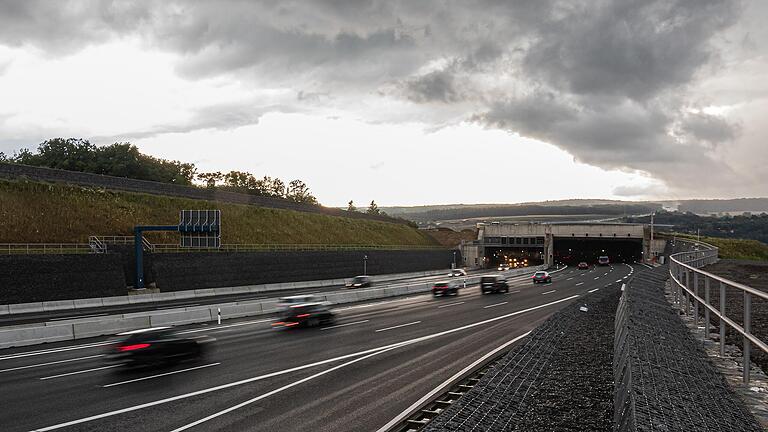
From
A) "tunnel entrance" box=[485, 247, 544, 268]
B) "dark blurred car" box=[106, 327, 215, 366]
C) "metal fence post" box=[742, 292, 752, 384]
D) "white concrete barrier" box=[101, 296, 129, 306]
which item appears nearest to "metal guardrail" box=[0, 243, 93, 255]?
"white concrete barrier" box=[101, 296, 129, 306]

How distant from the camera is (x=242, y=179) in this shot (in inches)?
5768

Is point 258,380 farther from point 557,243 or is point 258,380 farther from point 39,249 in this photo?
point 557,243

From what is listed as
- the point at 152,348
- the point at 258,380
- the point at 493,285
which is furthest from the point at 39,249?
the point at 493,285

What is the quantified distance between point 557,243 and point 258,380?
120206 millimetres

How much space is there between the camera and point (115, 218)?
59.0 meters

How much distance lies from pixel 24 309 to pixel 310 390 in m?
34.4

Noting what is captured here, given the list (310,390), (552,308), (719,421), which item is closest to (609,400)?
(719,421)

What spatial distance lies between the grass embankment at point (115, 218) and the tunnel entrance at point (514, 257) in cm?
3748

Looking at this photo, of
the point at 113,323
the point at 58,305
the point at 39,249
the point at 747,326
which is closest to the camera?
the point at 747,326

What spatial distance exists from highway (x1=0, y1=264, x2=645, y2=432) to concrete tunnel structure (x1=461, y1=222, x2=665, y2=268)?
3120 inches

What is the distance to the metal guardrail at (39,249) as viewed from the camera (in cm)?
4244

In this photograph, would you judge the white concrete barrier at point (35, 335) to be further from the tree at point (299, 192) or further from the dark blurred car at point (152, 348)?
the tree at point (299, 192)

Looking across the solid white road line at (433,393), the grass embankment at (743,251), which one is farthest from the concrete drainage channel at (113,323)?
the grass embankment at (743,251)

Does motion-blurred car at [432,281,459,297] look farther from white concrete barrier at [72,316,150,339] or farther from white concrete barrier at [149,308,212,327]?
white concrete barrier at [72,316,150,339]
